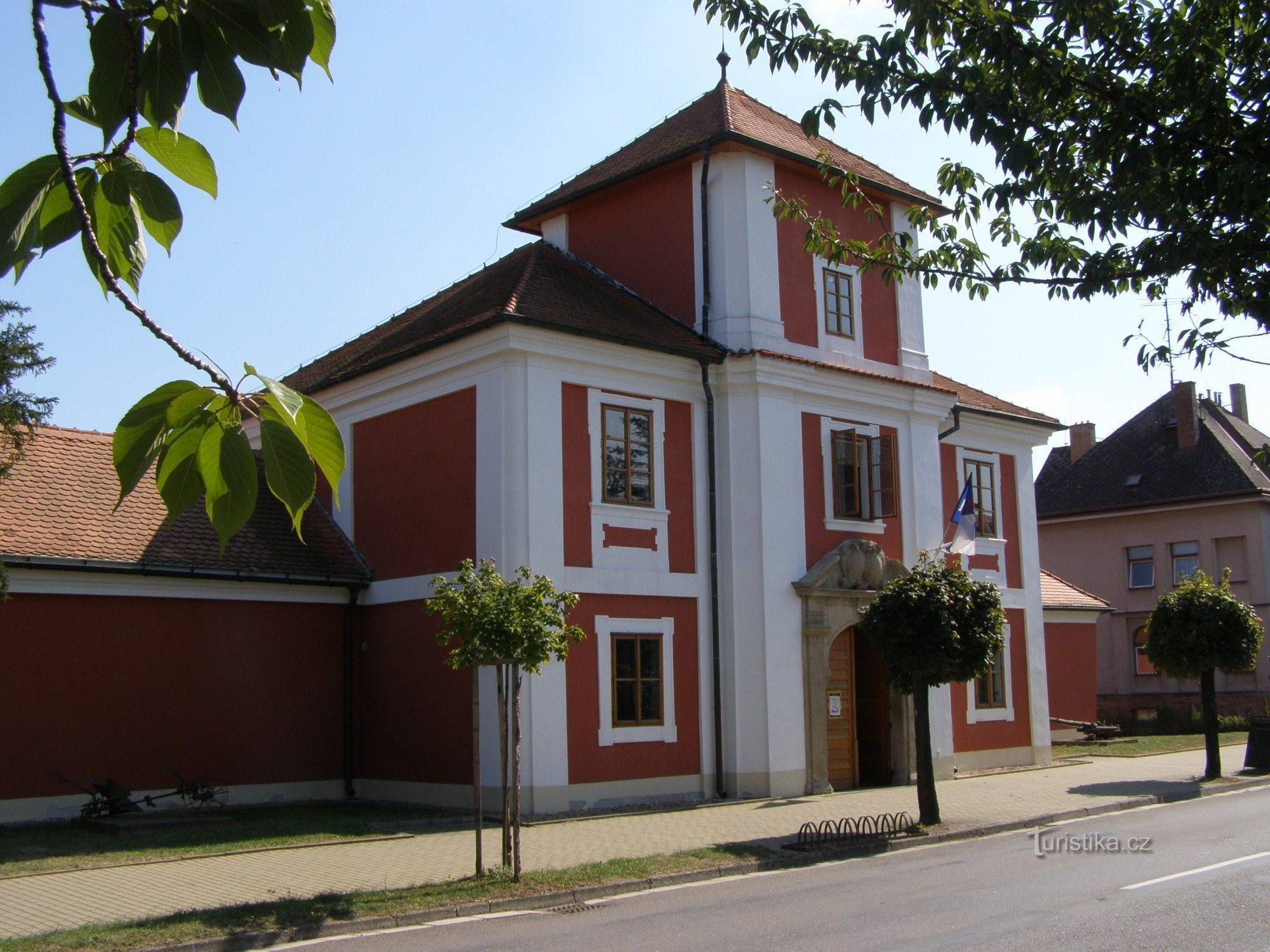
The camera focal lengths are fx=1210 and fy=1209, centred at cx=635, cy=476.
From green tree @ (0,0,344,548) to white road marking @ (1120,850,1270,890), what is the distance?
11.0 metres

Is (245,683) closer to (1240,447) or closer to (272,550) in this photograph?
(272,550)

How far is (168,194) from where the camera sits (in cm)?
189

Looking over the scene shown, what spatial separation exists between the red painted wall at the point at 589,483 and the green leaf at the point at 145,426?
16.3m

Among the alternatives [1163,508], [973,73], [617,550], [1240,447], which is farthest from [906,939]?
[1240,447]

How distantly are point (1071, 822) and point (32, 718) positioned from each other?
1423cm

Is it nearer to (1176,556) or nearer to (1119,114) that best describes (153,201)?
(1119,114)

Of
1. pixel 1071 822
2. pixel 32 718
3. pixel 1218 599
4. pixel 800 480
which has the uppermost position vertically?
pixel 800 480

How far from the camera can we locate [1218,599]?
22.5 m

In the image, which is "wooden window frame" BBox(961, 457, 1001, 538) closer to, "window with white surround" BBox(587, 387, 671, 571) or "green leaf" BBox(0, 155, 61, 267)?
"window with white surround" BBox(587, 387, 671, 571)

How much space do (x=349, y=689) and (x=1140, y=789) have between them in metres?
13.1

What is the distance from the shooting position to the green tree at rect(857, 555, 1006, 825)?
15281mm

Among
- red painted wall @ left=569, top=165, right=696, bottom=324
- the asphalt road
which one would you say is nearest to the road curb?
the asphalt road

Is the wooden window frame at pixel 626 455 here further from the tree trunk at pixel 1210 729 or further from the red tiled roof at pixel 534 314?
the tree trunk at pixel 1210 729

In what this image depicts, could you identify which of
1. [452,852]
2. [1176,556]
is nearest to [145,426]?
[452,852]
